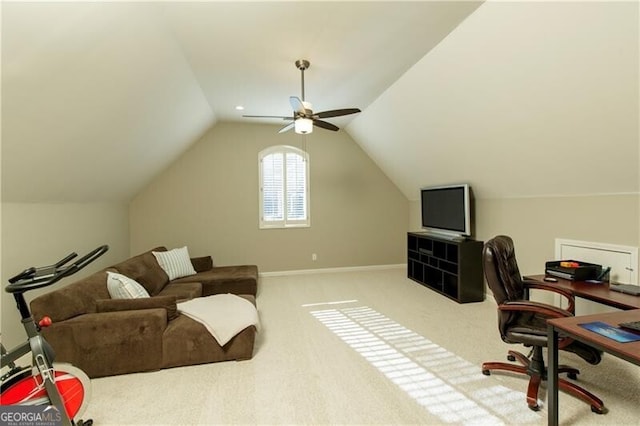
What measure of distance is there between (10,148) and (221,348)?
2.18 meters

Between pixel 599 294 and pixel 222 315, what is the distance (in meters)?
3.11

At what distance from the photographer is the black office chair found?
198 centimetres

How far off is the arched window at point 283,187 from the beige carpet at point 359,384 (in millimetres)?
2640

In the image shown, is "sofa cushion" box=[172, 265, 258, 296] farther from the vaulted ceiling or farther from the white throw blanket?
the vaulted ceiling

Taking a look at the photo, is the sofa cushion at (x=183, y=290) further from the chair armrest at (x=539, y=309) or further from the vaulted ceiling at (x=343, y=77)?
the chair armrest at (x=539, y=309)

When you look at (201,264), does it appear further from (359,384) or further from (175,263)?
(359,384)

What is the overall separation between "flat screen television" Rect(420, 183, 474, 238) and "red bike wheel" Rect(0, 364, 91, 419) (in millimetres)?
4325

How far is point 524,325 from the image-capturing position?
214cm

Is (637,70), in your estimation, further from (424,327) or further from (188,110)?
(188,110)

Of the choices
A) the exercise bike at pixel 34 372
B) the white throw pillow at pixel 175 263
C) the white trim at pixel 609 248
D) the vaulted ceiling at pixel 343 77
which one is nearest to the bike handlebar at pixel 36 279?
the exercise bike at pixel 34 372

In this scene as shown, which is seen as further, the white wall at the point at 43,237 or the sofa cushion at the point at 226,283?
the sofa cushion at the point at 226,283

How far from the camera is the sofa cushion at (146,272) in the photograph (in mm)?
3496

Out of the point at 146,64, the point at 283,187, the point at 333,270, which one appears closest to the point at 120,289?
the point at 146,64

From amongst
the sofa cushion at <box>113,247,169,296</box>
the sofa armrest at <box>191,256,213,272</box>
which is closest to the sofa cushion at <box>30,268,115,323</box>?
the sofa cushion at <box>113,247,169,296</box>
